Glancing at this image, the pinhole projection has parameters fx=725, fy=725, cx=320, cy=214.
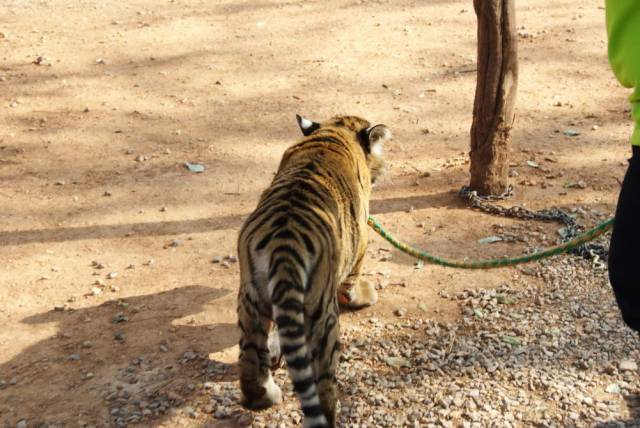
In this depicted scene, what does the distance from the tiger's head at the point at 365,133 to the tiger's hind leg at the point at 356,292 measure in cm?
76

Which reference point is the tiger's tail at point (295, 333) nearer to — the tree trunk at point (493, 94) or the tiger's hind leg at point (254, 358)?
the tiger's hind leg at point (254, 358)

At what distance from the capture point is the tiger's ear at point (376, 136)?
17.4 feet

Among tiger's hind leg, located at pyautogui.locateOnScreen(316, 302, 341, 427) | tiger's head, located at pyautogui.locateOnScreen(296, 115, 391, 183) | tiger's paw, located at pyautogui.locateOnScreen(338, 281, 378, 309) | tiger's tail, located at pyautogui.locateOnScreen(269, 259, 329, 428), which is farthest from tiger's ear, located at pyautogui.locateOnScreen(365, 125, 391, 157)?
tiger's tail, located at pyautogui.locateOnScreen(269, 259, 329, 428)

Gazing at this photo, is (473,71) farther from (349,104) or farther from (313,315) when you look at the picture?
(313,315)

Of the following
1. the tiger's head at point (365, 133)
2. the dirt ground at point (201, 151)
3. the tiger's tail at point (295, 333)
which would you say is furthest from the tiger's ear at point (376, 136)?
the tiger's tail at point (295, 333)

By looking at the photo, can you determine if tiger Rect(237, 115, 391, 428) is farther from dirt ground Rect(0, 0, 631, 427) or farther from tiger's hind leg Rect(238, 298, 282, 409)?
dirt ground Rect(0, 0, 631, 427)

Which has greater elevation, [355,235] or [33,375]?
[355,235]

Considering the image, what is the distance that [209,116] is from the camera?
8.95 meters

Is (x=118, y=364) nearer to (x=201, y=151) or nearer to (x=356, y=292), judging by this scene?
(x=356, y=292)

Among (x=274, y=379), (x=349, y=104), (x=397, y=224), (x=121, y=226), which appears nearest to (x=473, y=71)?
(x=349, y=104)

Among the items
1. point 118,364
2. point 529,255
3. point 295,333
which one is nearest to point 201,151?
point 118,364

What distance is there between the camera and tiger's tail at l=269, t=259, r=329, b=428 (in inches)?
135

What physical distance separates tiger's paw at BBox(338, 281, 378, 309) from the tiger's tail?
1690mm

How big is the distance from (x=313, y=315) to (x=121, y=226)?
3.42 meters
